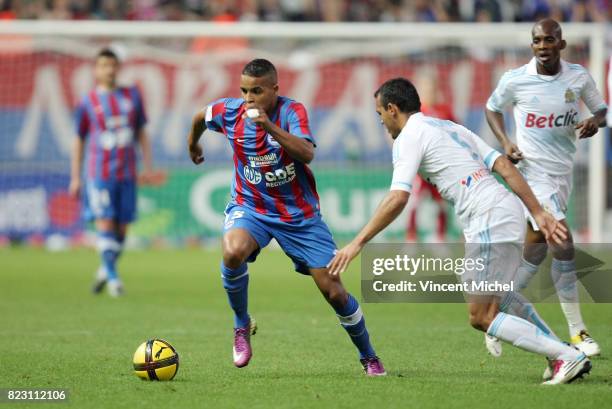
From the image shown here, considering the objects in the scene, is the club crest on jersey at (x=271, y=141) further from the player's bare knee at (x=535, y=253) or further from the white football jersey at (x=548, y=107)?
the player's bare knee at (x=535, y=253)

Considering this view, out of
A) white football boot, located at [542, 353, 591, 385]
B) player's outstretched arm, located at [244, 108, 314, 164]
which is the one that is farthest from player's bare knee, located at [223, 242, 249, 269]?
white football boot, located at [542, 353, 591, 385]

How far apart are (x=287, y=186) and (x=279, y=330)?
270cm

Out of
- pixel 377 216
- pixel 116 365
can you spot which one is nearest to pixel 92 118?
pixel 116 365

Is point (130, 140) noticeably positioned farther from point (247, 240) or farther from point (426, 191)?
point (247, 240)

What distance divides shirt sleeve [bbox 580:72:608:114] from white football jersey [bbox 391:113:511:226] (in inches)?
92.0

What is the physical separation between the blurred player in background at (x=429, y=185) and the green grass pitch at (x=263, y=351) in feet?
6.13

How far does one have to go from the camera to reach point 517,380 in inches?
294

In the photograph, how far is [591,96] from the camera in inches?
363

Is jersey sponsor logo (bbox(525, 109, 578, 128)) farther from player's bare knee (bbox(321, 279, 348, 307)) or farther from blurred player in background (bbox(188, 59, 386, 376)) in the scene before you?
player's bare knee (bbox(321, 279, 348, 307))

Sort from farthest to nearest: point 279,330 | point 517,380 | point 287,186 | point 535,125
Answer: point 279,330 < point 535,125 < point 287,186 < point 517,380

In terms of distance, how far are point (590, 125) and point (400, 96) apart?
2618 millimetres

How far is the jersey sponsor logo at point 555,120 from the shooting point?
920cm

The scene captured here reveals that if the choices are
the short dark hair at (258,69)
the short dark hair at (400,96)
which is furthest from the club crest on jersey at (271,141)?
the short dark hair at (400,96)

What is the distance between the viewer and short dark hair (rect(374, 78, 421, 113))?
23.4ft
